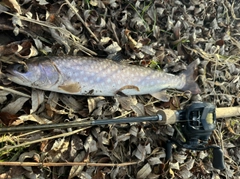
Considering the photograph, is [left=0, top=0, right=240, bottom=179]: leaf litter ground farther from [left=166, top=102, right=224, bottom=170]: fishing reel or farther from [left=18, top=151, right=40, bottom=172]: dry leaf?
[left=166, top=102, right=224, bottom=170]: fishing reel

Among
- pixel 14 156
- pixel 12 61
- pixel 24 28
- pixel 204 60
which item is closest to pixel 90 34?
pixel 24 28

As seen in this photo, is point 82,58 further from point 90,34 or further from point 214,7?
point 214,7

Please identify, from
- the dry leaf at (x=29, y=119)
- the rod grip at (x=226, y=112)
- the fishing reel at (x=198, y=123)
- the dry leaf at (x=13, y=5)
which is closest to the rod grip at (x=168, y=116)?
the fishing reel at (x=198, y=123)

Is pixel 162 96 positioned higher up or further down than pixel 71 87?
further down

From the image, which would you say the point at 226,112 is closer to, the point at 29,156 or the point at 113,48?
the point at 113,48

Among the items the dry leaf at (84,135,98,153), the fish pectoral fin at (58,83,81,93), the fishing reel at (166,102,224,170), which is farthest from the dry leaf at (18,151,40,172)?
the fishing reel at (166,102,224,170)

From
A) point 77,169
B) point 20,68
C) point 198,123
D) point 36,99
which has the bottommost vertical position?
point 77,169

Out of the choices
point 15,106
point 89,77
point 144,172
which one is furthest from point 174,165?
point 15,106

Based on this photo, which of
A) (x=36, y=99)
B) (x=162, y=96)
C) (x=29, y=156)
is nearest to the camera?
(x=29, y=156)
